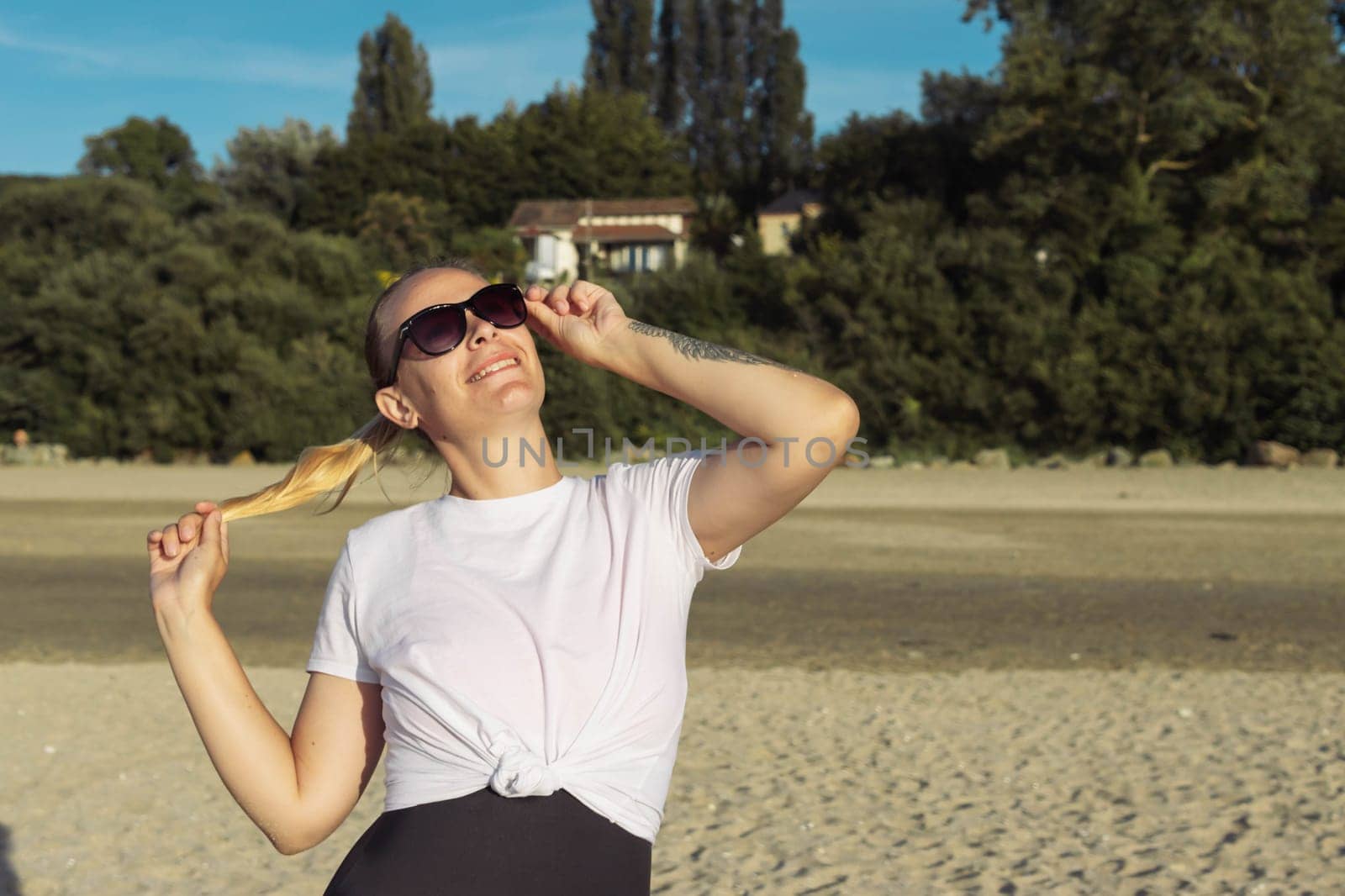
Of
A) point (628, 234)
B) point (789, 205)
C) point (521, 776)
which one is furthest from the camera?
point (628, 234)

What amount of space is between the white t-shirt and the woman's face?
0.40ft

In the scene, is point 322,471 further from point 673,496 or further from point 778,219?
point 778,219

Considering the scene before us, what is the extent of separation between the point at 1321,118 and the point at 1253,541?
1469 centimetres

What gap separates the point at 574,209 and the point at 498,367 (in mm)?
48530

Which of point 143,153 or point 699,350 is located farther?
point 143,153

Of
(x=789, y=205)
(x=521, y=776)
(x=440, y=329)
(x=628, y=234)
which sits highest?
(x=789, y=205)

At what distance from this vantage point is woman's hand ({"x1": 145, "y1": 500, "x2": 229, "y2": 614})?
192 cm

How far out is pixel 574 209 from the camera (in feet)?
163

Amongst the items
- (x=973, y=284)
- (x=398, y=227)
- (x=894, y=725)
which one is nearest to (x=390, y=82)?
(x=398, y=227)

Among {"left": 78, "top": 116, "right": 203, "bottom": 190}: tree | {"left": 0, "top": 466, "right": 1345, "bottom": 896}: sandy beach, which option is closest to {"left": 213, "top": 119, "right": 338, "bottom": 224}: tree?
{"left": 78, "top": 116, "right": 203, "bottom": 190}: tree

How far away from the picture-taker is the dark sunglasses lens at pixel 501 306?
2033 millimetres

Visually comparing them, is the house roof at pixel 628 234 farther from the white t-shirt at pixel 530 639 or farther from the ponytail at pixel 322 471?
the white t-shirt at pixel 530 639

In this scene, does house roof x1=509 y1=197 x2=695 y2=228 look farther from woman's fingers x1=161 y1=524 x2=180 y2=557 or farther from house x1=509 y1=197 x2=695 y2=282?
woman's fingers x1=161 y1=524 x2=180 y2=557

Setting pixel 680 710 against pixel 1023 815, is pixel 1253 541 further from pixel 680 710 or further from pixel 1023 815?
pixel 680 710
